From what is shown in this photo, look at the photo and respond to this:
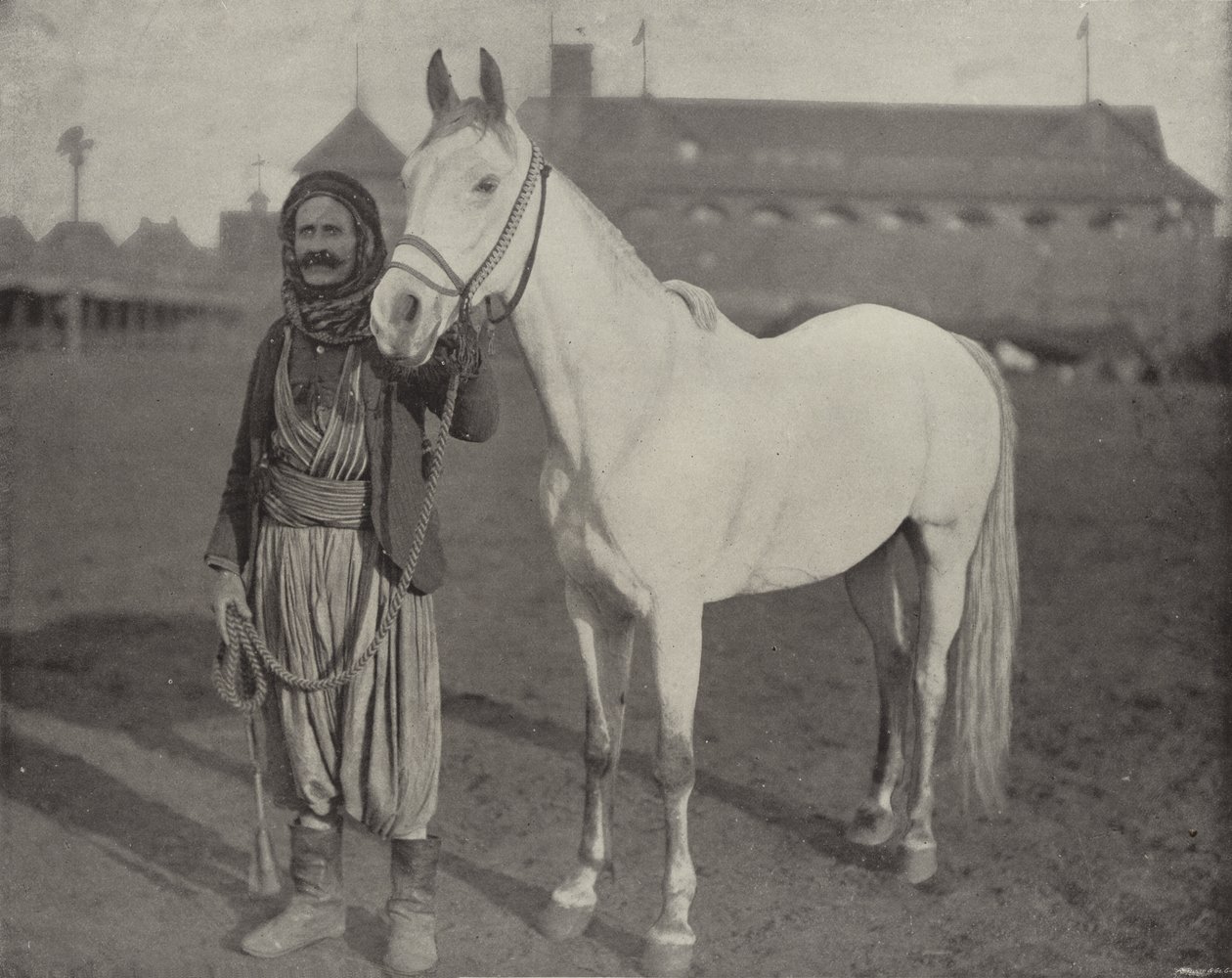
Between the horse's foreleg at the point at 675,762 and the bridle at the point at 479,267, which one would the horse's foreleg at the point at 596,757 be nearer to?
the horse's foreleg at the point at 675,762

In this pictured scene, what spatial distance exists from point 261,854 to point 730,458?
5.29 ft

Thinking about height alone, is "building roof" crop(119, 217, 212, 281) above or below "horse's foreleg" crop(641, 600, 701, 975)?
above

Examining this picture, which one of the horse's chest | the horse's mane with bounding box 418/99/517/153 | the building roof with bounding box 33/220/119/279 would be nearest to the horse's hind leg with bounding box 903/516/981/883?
the horse's chest

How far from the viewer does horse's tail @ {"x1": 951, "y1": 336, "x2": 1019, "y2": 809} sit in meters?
3.72

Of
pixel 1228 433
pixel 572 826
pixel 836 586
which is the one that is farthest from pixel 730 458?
pixel 836 586

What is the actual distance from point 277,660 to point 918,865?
194 cm

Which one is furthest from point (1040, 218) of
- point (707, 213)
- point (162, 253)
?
point (162, 253)

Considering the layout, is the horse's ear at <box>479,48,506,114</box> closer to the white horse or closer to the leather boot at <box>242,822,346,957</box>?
the white horse

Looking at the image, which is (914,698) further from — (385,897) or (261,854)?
(261,854)

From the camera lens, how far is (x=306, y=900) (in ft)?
10.4

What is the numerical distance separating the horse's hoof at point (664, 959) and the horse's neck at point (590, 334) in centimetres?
124

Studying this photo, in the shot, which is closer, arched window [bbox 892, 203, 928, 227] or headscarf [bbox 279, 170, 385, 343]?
headscarf [bbox 279, 170, 385, 343]

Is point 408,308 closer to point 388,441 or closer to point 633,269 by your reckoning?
point 388,441

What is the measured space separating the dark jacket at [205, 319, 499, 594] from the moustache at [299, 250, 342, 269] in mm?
202
